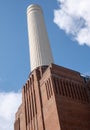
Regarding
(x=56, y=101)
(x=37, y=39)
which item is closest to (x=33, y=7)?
(x=37, y=39)

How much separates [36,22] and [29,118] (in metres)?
27.3

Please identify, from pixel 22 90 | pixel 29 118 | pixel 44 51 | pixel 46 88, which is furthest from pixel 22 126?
pixel 44 51

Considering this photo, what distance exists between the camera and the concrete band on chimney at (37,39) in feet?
174

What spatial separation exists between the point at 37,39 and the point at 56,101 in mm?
23333

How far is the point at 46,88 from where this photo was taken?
137 ft

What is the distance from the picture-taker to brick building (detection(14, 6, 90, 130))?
37.4 m

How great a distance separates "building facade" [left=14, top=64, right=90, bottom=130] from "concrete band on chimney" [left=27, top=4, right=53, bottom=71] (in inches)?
188

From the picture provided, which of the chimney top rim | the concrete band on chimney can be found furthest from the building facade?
the chimney top rim

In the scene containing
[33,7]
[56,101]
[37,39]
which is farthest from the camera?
[33,7]

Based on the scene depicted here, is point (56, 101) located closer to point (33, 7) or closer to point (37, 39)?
point (37, 39)

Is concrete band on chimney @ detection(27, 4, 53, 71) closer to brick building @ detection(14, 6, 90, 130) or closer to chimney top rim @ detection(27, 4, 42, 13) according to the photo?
chimney top rim @ detection(27, 4, 42, 13)

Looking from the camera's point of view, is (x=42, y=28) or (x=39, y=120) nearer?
(x=39, y=120)

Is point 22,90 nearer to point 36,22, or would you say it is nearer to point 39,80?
point 39,80

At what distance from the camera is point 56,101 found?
37.8 meters
